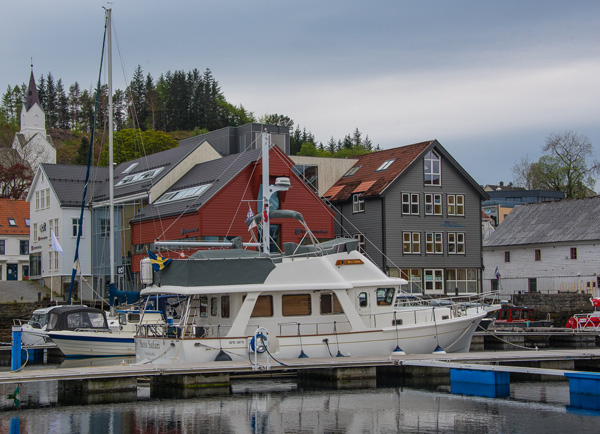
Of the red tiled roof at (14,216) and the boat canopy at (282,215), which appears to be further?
the red tiled roof at (14,216)

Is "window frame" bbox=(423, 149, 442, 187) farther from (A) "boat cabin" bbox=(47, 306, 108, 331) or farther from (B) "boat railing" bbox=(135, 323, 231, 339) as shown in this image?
(B) "boat railing" bbox=(135, 323, 231, 339)

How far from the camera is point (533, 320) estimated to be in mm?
47469

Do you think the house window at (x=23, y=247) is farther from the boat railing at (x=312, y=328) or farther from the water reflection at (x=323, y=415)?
the water reflection at (x=323, y=415)

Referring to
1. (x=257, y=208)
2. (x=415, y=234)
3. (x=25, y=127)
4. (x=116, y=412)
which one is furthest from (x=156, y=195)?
(x=25, y=127)

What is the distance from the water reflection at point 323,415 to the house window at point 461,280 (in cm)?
2931

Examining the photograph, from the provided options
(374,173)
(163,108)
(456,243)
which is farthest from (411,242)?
(163,108)

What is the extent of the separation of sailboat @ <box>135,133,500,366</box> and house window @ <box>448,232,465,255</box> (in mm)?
25610

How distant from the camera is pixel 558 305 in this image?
49.4 m

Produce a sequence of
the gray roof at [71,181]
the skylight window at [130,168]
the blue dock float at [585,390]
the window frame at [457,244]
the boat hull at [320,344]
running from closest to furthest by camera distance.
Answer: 1. the blue dock float at [585,390]
2. the boat hull at [320,344]
3. the window frame at [457,244]
4. the gray roof at [71,181]
5. the skylight window at [130,168]

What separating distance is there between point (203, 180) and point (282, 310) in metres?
24.3

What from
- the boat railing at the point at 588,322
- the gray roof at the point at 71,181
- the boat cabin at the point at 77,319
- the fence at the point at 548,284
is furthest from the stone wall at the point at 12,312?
the boat railing at the point at 588,322

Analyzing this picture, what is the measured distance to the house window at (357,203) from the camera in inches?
2052

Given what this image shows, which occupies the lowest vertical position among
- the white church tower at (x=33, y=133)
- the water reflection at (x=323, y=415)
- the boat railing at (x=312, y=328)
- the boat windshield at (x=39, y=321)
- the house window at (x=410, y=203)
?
the water reflection at (x=323, y=415)

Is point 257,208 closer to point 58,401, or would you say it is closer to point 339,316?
point 339,316
